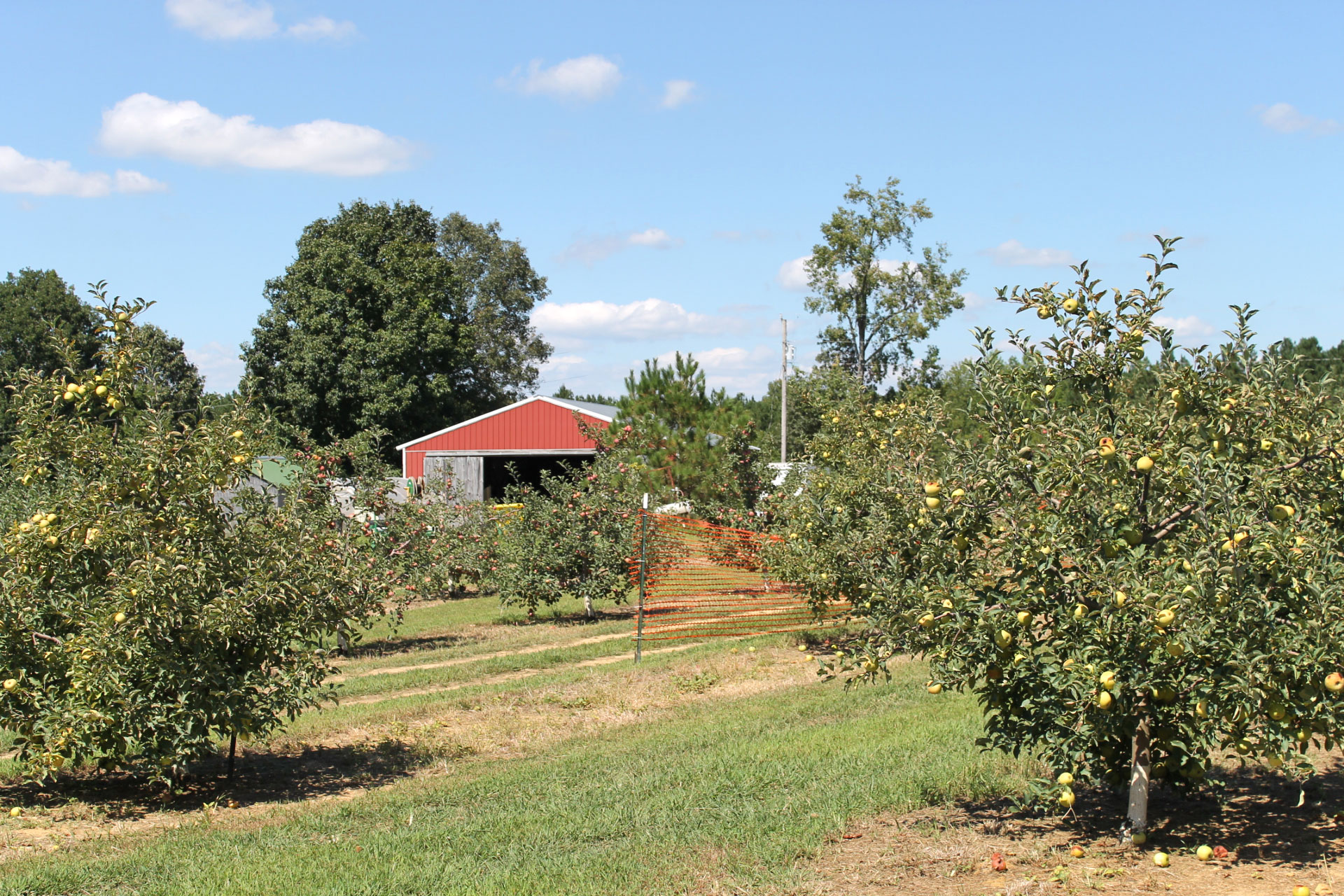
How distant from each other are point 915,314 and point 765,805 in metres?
34.5

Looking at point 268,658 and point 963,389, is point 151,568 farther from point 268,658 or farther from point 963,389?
point 963,389

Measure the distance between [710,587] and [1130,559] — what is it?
41.9 ft

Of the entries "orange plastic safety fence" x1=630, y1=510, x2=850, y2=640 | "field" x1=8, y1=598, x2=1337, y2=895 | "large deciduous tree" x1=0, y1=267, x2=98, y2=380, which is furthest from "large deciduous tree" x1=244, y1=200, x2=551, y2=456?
"field" x1=8, y1=598, x2=1337, y2=895

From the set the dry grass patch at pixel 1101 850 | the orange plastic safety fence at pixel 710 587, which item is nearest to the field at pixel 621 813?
the dry grass patch at pixel 1101 850

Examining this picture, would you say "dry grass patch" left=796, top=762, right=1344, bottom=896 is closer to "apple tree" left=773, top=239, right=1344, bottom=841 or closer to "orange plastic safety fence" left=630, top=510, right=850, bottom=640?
"apple tree" left=773, top=239, right=1344, bottom=841

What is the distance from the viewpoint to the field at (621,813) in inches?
198

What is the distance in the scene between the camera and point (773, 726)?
9.02 m

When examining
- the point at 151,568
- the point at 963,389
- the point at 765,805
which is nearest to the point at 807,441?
the point at 765,805

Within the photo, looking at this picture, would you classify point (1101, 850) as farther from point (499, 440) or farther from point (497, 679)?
point (499, 440)

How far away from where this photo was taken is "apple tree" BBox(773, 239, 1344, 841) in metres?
4.14

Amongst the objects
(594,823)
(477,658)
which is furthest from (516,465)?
(594,823)

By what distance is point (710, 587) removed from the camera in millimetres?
17094

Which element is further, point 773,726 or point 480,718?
point 480,718

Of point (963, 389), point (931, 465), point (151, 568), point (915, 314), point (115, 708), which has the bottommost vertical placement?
point (115, 708)
